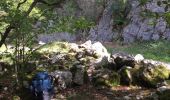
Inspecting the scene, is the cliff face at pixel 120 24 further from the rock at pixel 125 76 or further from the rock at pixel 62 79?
the rock at pixel 62 79

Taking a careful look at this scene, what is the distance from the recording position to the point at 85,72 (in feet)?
41.1

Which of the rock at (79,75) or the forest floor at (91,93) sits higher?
the rock at (79,75)

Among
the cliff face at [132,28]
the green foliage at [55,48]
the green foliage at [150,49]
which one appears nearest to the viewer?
the green foliage at [55,48]

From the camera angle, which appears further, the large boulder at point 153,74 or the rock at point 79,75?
the rock at point 79,75

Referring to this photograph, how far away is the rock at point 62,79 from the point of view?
39.3 feet

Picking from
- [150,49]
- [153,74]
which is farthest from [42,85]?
[150,49]

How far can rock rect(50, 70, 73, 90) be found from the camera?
12.0m

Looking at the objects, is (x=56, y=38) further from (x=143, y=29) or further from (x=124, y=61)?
(x=124, y=61)

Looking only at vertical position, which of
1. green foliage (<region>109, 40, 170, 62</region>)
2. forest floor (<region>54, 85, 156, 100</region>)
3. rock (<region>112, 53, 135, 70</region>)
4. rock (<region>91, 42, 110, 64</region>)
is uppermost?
green foliage (<region>109, 40, 170, 62</region>)

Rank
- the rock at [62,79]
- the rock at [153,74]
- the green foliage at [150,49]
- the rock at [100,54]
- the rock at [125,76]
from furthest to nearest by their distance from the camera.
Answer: the green foliage at [150,49]
the rock at [100,54]
the rock at [125,76]
the rock at [153,74]
the rock at [62,79]

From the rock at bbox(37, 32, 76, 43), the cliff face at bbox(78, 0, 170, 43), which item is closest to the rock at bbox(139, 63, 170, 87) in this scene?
the cliff face at bbox(78, 0, 170, 43)

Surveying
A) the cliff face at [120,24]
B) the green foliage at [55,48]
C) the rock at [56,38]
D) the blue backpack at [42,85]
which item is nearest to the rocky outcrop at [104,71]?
the green foliage at [55,48]

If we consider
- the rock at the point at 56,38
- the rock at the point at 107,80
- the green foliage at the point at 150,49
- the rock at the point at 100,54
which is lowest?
the rock at the point at 107,80

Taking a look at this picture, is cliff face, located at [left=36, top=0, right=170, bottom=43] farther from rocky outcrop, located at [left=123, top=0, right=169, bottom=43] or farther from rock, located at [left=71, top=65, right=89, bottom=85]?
rock, located at [left=71, top=65, right=89, bottom=85]
